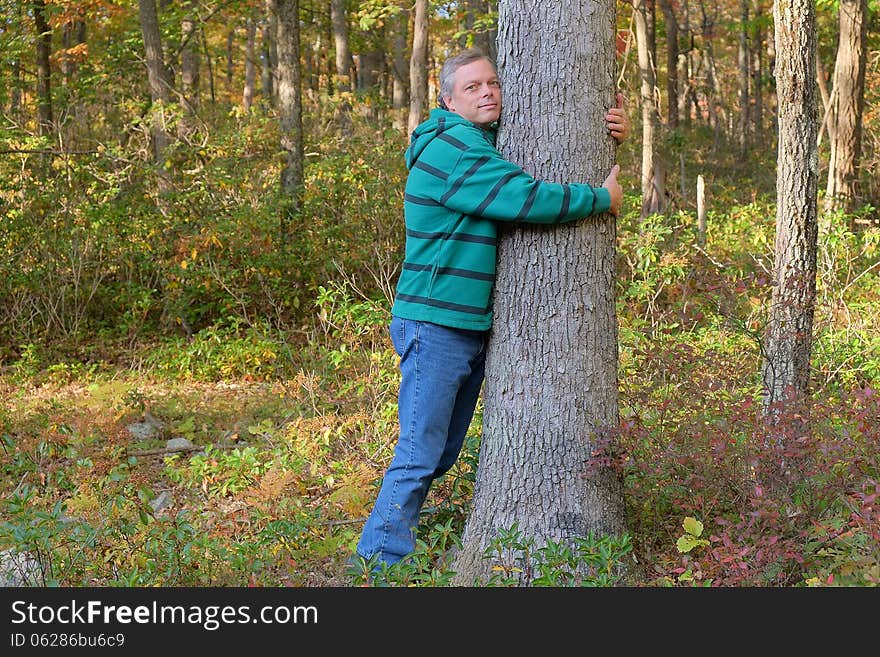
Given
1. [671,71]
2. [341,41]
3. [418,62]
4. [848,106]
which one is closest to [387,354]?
[418,62]

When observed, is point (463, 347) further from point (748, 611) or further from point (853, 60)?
point (853, 60)

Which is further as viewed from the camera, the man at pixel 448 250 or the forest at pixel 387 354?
the forest at pixel 387 354

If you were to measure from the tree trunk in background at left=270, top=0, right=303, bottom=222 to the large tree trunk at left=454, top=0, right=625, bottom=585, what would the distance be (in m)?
7.76

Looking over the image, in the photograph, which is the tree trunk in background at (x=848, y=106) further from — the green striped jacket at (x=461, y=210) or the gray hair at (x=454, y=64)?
the green striped jacket at (x=461, y=210)

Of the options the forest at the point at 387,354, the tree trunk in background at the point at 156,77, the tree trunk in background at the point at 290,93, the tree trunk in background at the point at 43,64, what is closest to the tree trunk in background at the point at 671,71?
the forest at the point at 387,354

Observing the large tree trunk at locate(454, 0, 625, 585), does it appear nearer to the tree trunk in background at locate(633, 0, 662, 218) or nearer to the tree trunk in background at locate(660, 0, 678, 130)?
the tree trunk in background at locate(633, 0, 662, 218)

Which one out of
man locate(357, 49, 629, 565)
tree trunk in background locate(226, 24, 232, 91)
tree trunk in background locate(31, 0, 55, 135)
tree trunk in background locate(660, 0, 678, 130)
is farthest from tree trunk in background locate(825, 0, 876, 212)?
tree trunk in background locate(226, 24, 232, 91)

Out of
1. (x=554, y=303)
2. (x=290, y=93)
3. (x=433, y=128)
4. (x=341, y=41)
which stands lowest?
(x=554, y=303)

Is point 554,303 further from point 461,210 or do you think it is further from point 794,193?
point 794,193

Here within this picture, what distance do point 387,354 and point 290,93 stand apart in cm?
615

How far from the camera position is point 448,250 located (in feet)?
13.1

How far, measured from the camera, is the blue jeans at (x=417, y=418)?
160 inches

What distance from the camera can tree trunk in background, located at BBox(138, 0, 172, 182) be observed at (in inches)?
446

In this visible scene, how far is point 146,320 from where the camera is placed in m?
10.7
